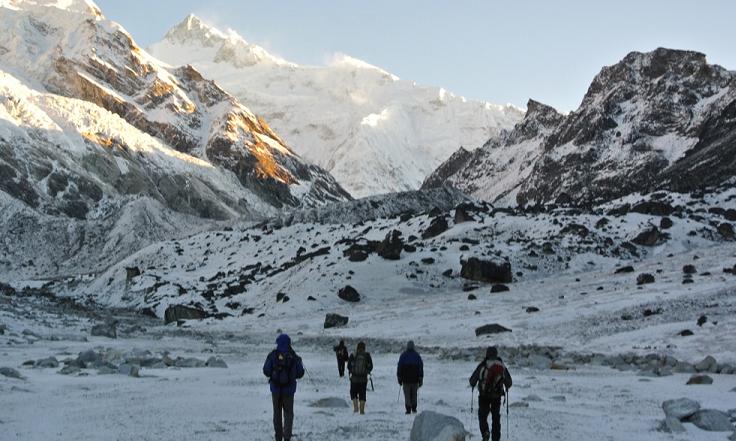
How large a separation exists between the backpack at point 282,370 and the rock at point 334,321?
106 ft

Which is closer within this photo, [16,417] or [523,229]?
[16,417]

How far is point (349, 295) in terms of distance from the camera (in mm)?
54250

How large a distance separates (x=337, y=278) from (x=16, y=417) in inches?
1724

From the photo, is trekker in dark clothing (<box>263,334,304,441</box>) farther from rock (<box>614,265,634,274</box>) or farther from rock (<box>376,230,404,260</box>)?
rock (<box>376,230,404,260</box>)

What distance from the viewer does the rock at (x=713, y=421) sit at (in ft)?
44.4

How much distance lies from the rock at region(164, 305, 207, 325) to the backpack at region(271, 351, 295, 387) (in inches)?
1779

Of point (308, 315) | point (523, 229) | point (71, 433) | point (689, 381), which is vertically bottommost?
point (71, 433)

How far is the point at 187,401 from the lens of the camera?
16.8m

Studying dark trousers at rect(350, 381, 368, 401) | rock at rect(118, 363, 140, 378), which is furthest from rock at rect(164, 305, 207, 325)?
dark trousers at rect(350, 381, 368, 401)

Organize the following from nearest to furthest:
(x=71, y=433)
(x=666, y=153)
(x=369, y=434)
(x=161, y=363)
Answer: (x=71, y=433) < (x=369, y=434) < (x=161, y=363) < (x=666, y=153)

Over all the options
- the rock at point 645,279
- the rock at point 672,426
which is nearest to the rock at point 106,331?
the rock at point 645,279

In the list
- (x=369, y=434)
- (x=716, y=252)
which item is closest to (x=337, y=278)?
(x=716, y=252)

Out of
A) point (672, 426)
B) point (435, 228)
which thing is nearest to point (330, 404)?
point (672, 426)

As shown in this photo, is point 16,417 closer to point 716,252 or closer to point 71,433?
point 71,433
